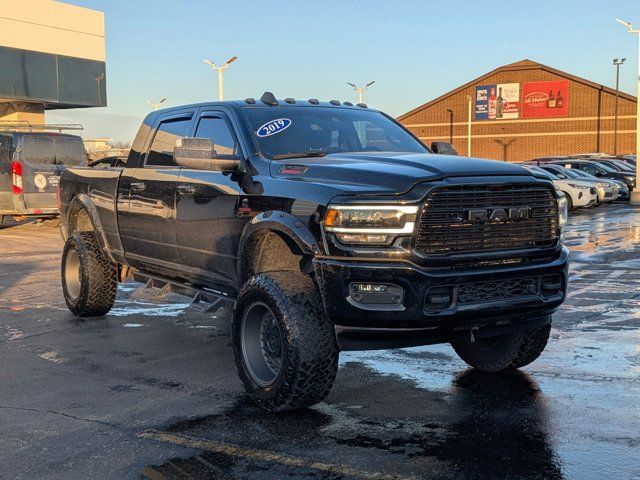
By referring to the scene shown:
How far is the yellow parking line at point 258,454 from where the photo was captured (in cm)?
406

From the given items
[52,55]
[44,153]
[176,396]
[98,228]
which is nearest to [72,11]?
[52,55]

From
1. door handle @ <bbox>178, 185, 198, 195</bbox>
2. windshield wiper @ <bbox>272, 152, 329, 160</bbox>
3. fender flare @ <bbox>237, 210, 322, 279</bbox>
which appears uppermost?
windshield wiper @ <bbox>272, 152, 329, 160</bbox>

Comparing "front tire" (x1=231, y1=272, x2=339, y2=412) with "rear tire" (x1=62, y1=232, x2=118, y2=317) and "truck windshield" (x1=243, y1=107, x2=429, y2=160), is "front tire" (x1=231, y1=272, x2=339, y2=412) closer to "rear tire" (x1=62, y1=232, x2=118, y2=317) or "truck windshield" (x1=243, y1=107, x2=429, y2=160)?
"truck windshield" (x1=243, y1=107, x2=429, y2=160)

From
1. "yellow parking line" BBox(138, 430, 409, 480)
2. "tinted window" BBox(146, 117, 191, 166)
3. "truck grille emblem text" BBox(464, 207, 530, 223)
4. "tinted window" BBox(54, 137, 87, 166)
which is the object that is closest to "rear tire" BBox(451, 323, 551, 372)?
"truck grille emblem text" BBox(464, 207, 530, 223)

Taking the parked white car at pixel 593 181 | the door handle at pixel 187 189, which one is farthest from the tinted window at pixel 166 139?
the parked white car at pixel 593 181

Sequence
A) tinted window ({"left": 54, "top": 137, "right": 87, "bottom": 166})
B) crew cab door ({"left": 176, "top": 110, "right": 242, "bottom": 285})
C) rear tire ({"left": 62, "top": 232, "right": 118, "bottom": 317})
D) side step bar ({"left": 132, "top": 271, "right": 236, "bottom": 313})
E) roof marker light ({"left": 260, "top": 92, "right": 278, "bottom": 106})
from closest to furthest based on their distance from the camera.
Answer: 1. crew cab door ({"left": 176, "top": 110, "right": 242, "bottom": 285})
2. side step bar ({"left": 132, "top": 271, "right": 236, "bottom": 313})
3. roof marker light ({"left": 260, "top": 92, "right": 278, "bottom": 106})
4. rear tire ({"left": 62, "top": 232, "right": 118, "bottom": 317})
5. tinted window ({"left": 54, "top": 137, "right": 87, "bottom": 166})

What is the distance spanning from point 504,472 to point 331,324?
1.39 meters

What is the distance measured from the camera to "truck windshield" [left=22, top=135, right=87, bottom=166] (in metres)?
Answer: 18.5

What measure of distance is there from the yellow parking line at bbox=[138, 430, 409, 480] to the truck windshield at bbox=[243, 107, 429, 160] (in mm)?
2180

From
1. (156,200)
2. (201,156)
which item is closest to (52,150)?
(156,200)

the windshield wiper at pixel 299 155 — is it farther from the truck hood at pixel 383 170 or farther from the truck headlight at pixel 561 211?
the truck headlight at pixel 561 211

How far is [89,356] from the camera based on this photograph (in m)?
6.86

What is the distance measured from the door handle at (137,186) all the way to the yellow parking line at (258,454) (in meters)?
2.89

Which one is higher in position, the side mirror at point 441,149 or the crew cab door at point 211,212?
the side mirror at point 441,149
